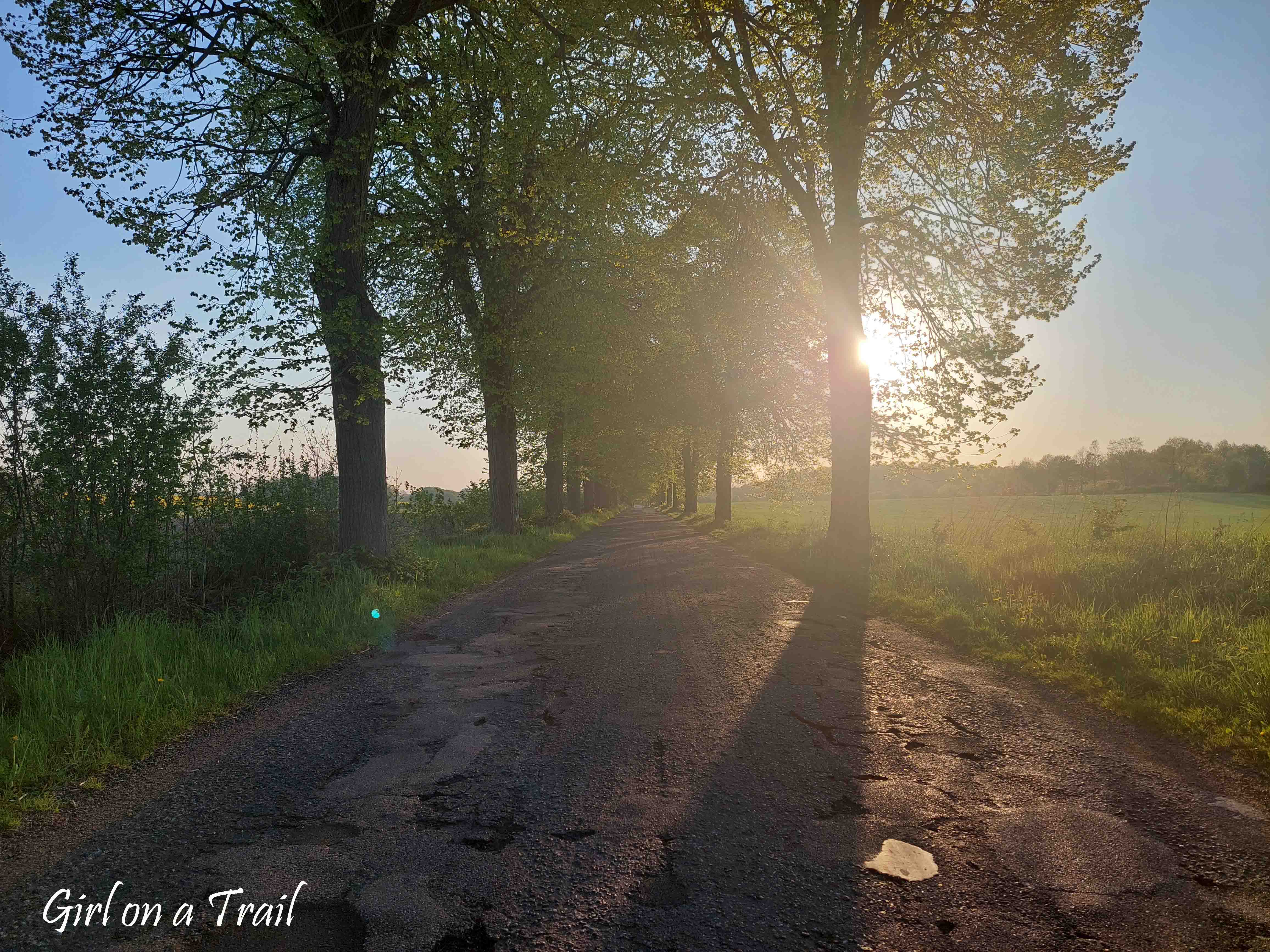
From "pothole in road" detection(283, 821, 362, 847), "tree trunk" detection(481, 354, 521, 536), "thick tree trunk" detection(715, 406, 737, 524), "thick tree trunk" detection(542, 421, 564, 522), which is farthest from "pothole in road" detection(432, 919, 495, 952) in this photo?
"thick tree trunk" detection(715, 406, 737, 524)

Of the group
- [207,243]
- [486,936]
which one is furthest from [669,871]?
[207,243]

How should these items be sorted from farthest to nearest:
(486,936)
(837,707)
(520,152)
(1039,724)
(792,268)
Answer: (792,268)
(520,152)
(837,707)
(1039,724)
(486,936)

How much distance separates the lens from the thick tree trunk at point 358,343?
10531mm

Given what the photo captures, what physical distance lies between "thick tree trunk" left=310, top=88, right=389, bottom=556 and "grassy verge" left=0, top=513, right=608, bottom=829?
1.67m

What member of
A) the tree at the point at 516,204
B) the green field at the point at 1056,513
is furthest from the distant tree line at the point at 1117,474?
the tree at the point at 516,204

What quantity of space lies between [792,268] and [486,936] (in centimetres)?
1534

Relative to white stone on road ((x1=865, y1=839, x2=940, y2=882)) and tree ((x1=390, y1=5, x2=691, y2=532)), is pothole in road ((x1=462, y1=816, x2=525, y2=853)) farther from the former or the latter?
tree ((x1=390, y1=5, x2=691, y2=532))

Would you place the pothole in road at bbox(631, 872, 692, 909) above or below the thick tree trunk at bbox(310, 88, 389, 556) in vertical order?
below

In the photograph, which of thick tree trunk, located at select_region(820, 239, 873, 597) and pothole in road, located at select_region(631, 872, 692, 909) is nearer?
pothole in road, located at select_region(631, 872, 692, 909)

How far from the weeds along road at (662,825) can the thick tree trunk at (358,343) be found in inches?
215

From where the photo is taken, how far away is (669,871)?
9.37 ft

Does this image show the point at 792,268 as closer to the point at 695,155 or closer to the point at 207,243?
the point at 695,155

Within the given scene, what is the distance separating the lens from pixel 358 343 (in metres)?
10.3

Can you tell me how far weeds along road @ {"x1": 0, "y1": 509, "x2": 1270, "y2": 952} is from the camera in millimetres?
2531
